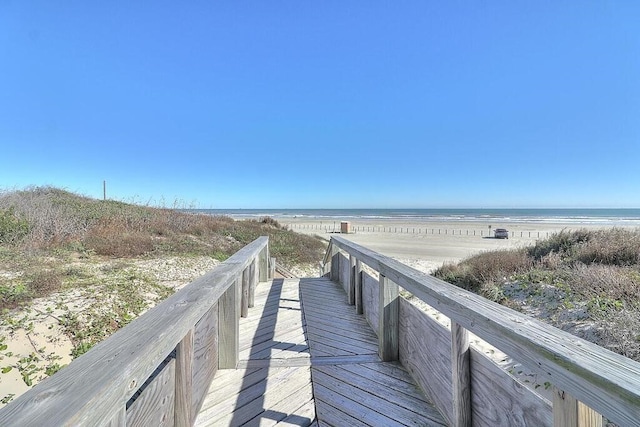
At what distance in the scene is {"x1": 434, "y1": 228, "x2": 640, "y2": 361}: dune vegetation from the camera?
387 cm

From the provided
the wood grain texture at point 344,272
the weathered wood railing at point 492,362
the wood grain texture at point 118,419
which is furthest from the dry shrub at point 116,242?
the wood grain texture at point 118,419

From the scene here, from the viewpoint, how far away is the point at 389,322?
8.75 feet

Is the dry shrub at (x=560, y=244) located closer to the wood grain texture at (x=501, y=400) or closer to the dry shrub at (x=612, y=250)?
the dry shrub at (x=612, y=250)

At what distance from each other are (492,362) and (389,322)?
123cm

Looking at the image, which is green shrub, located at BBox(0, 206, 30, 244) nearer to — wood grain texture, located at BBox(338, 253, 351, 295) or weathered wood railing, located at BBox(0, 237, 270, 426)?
wood grain texture, located at BBox(338, 253, 351, 295)

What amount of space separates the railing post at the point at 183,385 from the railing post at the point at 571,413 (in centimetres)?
153

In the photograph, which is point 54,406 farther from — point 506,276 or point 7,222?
point 7,222

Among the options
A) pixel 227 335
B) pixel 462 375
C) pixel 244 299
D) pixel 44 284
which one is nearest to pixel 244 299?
pixel 244 299

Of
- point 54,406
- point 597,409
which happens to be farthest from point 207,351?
point 597,409

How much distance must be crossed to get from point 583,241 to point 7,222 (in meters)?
14.3

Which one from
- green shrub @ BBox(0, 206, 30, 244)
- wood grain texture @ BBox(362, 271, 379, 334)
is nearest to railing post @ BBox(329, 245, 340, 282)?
wood grain texture @ BBox(362, 271, 379, 334)

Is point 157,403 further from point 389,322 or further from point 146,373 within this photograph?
point 389,322

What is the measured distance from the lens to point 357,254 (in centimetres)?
372

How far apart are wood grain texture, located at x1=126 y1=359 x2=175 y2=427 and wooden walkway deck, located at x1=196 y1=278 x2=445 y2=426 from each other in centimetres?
55
